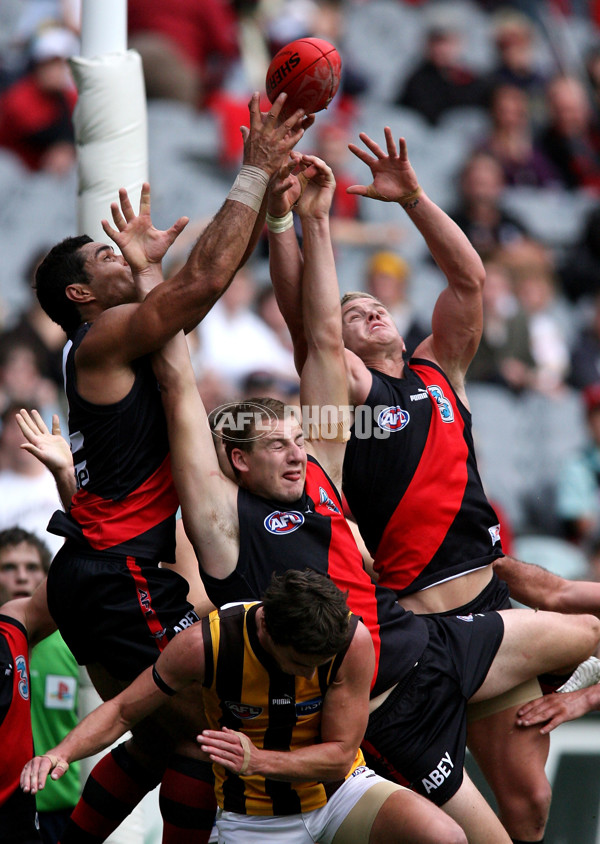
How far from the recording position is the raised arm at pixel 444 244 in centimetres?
491

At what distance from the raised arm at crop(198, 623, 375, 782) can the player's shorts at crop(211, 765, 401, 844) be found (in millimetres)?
133

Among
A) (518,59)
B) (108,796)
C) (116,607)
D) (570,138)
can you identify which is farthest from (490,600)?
(518,59)

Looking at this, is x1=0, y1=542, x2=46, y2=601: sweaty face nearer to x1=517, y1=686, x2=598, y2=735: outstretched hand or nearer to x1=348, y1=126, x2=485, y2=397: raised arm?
x1=348, y1=126, x2=485, y2=397: raised arm

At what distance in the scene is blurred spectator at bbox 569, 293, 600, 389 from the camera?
10.2 metres

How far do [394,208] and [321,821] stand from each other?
7.90 meters

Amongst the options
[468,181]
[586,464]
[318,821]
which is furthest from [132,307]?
[468,181]

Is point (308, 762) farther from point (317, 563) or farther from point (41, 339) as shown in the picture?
point (41, 339)

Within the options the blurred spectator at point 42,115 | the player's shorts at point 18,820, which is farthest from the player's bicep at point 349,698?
the blurred spectator at point 42,115

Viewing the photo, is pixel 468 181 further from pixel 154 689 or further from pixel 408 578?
pixel 154 689

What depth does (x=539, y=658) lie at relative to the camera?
4.57 metres

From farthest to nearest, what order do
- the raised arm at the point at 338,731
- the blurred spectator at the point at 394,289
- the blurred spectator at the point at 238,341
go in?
1. the blurred spectator at the point at 394,289
2. the blurred spectator at the point at 238,341
3. the raised arm at the point at 338,731

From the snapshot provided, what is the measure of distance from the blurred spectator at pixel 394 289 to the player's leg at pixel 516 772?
4712 mm

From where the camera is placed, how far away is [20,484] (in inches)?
299

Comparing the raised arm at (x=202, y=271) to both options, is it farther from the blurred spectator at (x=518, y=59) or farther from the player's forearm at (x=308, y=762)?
the blurred spectator at (x=518, y=59)
